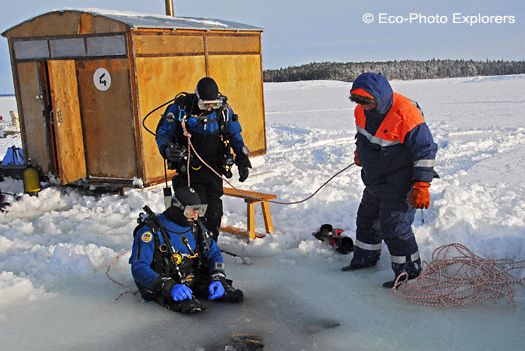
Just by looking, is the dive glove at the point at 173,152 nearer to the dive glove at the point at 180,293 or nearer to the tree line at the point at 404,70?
the dive glove at the point at 180,293

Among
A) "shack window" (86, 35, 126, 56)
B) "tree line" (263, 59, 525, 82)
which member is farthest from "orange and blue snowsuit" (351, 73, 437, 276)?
"tree line" (263, 59, 525, 82)

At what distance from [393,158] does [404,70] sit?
89797mm

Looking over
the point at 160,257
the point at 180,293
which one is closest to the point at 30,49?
the point at 160,257

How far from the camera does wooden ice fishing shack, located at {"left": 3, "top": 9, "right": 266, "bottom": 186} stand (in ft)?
25.5

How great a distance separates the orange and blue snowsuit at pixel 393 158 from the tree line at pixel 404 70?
6644cm

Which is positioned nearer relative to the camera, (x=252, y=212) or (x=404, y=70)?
(x=252, y=212)

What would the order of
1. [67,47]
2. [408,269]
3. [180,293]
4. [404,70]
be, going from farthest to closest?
[404,70]
[67,47]
[408,269]
[180,293]

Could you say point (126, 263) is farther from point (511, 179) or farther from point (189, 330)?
point (511, 179)

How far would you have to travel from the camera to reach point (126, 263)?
5.48 meters

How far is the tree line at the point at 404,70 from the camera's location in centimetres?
7206

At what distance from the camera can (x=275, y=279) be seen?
16.6ft

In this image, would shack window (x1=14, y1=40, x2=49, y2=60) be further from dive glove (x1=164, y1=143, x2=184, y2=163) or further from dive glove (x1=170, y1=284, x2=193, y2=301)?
dive glove (x1=170, y1=284, x2=193, y2=301)

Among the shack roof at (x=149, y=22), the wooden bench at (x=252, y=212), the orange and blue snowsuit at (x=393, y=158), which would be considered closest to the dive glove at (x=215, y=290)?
the orange and blue snowsuit at (x=393, y=158)

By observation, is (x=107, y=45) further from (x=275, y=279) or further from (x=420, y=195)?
(x=420, y=195)
